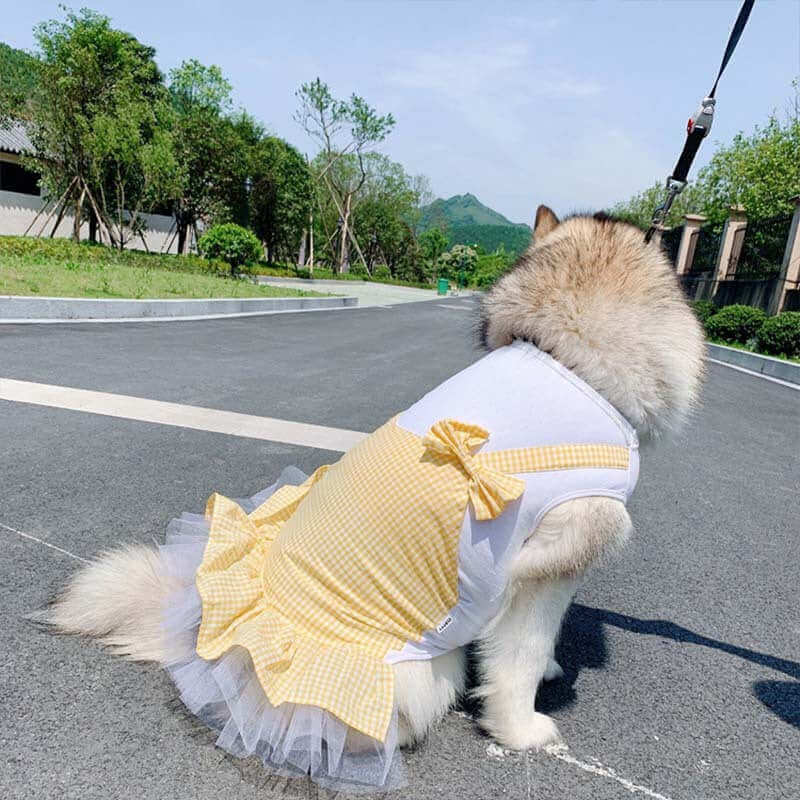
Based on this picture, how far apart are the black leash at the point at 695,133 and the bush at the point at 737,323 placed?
1496cm

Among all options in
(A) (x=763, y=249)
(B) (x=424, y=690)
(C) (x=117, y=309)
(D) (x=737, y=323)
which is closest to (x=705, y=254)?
(A) (x=763, y=249)

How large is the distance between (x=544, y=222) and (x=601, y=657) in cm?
161

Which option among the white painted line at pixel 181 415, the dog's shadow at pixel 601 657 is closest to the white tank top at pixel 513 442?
the dog's shadow at pixel 601 657

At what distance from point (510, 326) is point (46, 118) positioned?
27.0 meters

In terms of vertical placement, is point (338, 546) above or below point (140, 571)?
above

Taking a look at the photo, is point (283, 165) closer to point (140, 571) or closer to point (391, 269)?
point (391, 269)

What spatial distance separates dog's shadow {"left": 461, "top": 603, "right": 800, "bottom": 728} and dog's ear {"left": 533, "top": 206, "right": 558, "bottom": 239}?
4.61 feet

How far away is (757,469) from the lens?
5.24 m

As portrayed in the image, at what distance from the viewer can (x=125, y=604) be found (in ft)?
6.17

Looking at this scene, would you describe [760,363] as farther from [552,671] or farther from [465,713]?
[465,713]

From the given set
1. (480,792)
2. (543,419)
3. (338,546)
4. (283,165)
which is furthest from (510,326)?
(283,165)

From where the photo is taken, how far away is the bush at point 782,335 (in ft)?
46.0

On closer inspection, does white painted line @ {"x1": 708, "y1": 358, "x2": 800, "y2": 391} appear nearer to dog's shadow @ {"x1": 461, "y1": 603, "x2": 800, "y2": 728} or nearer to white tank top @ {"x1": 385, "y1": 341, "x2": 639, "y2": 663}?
dog's shadow @ {"x1": 461, "y1": 603, "x2": 800, "y2": 728}

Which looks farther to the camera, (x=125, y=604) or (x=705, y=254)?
(x=705, y=254)
